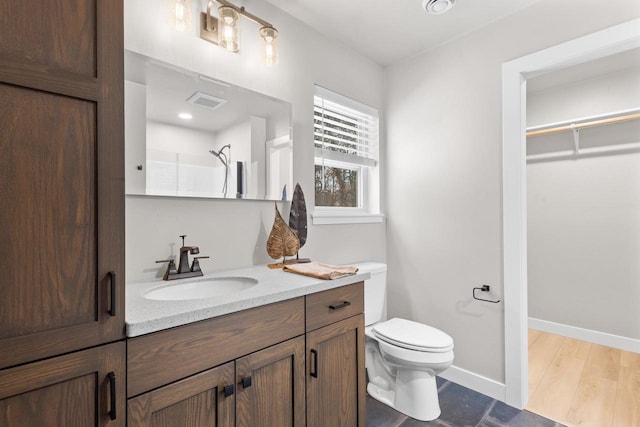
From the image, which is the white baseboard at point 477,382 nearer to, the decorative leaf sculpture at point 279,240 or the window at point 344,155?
the window at point 344,155

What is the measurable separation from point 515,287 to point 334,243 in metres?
1.15

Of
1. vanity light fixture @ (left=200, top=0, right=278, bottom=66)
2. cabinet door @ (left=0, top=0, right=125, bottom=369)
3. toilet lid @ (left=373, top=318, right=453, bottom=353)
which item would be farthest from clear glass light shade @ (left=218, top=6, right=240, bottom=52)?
toilet lid @ (left=373, top=318, right=453, bottom=353)

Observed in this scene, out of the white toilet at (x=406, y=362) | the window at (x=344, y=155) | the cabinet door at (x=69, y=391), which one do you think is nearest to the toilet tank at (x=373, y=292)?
the white toilet at (x=406, y=362)

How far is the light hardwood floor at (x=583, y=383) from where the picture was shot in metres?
1.78

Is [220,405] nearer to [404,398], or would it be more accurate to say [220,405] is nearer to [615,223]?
[404,398]

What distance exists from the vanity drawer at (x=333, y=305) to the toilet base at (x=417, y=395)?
64cm

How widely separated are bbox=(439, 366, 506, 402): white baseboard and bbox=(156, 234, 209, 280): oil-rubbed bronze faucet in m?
1.87

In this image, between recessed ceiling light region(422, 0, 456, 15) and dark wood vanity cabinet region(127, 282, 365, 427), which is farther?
recessed ceiling light region(422, 0, 456, 15)

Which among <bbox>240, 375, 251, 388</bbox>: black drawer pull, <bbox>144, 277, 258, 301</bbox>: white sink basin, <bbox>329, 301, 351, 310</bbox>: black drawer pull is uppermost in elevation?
<bbox>144, 277, 258, 301</bbox>: white sink basin

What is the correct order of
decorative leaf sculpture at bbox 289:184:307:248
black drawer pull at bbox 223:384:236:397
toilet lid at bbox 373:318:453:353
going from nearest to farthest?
black drawer pull at bbox 223:384:236:397, toilet lid at bbox 373:318:453:353, decorative leaf sculpture at bbox 289:184:307:248

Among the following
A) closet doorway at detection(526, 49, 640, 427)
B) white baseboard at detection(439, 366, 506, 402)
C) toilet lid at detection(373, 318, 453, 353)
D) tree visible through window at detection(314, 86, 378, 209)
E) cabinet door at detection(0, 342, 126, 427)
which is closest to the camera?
cabinet door at detection(0, 342, 126, 427)

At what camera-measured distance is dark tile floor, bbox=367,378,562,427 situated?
5.67 ft

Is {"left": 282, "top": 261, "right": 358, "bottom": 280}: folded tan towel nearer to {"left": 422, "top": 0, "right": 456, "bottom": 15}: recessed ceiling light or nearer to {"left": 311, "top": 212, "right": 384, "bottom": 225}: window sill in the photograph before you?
{"left": 311, "top": 212, "right": 384, "bottom": 225}: window sill

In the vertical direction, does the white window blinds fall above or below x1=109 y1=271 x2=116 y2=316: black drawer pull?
above
